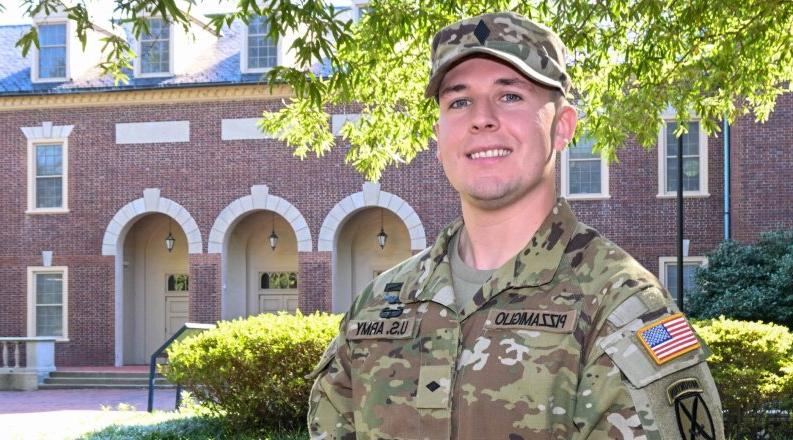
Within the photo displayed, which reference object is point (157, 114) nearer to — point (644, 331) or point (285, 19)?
point (285, 19)

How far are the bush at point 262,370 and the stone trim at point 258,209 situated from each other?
44.5 feet

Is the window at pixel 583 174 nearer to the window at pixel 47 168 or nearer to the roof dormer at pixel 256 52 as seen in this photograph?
the roof dormer at pixel 256 52

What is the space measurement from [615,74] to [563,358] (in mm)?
9179

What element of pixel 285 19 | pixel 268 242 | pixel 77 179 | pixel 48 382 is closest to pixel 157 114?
pixel 77 179

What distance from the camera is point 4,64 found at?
27.7 metres

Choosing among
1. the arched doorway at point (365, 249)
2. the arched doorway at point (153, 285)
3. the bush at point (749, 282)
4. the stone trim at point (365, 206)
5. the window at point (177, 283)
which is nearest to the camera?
the bush at point (749, 282)

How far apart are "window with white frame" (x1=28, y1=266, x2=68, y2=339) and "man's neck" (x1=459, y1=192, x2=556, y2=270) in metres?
24.5

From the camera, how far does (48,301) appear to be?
84.6 feet

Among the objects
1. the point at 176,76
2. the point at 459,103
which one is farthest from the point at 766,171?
the point at 459,103

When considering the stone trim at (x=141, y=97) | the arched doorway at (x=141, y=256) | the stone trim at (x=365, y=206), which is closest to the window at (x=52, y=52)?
the stone trim at (x=141, y=97)

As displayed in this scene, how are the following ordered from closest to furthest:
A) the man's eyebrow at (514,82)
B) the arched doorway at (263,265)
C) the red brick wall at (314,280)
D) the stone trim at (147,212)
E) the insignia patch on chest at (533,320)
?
the insignia patch on chest at (533,320) → the man's eyebrow at (514,82) → the red brick wall at (314,280) → the stone trim at (147,212) → the arched doorway at (263,265)

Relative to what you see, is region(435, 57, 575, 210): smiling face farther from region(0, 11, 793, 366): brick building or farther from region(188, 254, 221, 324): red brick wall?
region(188, 254, 221, 324): red brick wall

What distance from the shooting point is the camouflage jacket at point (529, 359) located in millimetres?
2162

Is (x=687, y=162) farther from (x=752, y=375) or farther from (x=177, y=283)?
(x=752, y=375)
